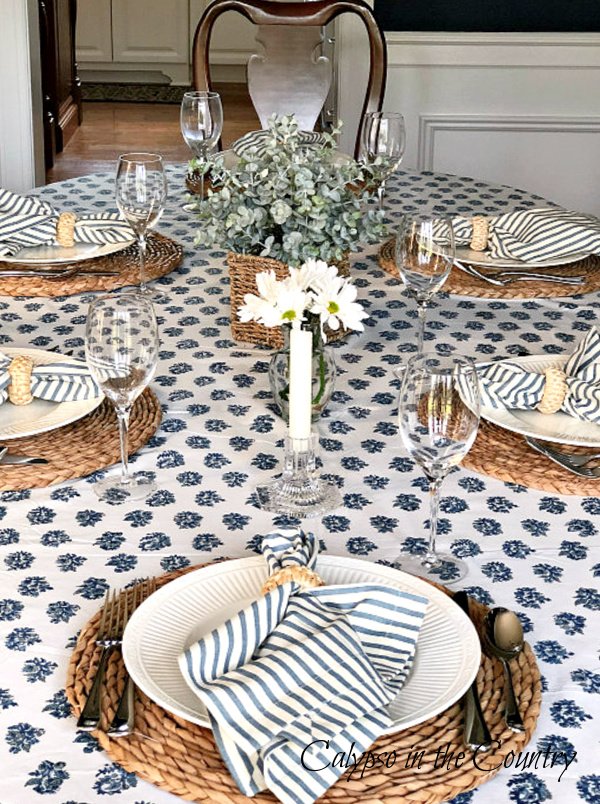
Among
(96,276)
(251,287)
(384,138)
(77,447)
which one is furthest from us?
(384,138)

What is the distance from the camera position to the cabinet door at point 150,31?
7516mm

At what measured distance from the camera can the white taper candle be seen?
1.20 metres

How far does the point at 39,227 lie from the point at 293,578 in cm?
112

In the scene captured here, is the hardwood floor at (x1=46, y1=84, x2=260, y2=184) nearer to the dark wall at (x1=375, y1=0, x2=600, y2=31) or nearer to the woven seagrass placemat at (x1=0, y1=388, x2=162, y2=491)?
the dark wall at (x1=375, y1=0, x2=600, y2=31)

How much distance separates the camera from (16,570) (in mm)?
1088

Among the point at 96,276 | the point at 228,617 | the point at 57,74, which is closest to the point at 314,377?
the point at 228,617

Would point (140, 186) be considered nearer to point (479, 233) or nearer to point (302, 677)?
point (479, 233)

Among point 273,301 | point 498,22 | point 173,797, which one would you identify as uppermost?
point 498,22

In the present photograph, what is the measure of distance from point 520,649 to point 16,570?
0.48m

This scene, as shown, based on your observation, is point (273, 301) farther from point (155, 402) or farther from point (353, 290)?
point (155, 402)

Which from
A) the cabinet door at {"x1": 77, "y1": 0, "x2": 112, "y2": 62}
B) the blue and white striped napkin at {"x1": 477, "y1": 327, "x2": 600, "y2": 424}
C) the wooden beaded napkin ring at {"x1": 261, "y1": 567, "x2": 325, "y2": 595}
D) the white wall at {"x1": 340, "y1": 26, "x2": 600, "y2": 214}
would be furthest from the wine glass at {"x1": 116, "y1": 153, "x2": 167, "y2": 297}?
the cabinet door at {"x1": 77, "y1": 0, "x2": 112, "y2": 62}

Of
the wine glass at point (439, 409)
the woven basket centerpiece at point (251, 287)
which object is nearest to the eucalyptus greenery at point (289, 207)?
the woven basket centerpiece at point (251, 287)

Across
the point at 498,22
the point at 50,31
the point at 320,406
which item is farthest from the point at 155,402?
the point at 50,31

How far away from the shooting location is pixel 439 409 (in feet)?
3.38
